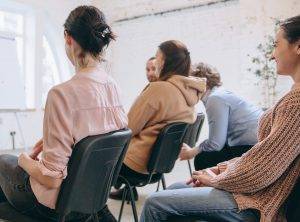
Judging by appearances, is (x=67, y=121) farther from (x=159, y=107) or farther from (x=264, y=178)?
(x=159, y=107)

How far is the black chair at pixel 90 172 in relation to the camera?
4.03 ft

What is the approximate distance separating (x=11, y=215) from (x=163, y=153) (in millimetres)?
907

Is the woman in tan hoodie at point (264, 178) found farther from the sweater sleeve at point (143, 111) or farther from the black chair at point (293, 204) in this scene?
the sweater sleeve at point (143, 111)

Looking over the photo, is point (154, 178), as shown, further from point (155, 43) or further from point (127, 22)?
point (127, 22)

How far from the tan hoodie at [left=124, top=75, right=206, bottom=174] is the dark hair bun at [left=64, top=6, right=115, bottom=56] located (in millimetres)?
675

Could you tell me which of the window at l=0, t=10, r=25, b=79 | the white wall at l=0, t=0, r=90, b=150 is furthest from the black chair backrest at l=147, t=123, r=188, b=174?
the window at l=0, t=10, r=25, b=79

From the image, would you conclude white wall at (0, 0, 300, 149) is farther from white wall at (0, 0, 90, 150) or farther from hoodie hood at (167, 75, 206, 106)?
hoodie hood at (167, 75, 206, 106)

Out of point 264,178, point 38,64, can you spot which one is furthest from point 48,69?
point 264,178

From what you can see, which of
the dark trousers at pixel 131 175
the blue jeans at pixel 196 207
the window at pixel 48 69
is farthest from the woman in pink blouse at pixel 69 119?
the window at pixel 48 69

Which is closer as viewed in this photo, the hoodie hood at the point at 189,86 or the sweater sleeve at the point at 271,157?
the sweater sleeve at the point at 271,157

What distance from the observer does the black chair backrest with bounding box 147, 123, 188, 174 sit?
1951 millimetres

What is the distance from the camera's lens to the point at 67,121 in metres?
1.28

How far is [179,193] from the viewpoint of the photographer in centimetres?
134

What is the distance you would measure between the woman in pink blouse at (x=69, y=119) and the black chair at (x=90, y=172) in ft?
0.14
